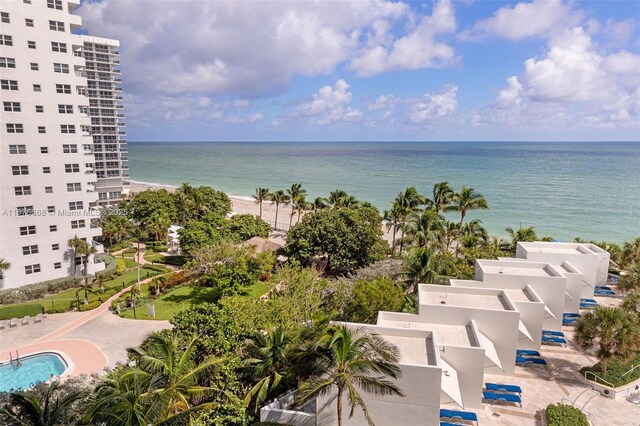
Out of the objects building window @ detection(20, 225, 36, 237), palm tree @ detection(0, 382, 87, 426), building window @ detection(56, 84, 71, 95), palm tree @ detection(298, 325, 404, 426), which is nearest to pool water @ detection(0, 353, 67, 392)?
palm tree @ detection(0, 382, 87, 426)

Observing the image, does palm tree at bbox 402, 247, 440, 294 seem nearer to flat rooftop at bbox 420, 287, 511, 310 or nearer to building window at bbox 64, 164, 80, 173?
flat rooftop at bbox 420, 287, 511, 310

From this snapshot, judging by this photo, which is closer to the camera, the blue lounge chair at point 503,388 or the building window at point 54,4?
the blue lounge chair at point 503,388

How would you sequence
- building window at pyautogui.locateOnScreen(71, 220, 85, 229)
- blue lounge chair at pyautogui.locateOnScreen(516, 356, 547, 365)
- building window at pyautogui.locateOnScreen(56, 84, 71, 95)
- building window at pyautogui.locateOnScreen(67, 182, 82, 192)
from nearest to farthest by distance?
1. blue lounge chair at pyautogui.locateOnScreen(516, 356, 547, 365)
2. building window at pyautogui.locateOnScreen(56, 84, 71, 95)
3. building window at pyautogui.locateOnScreen(67, 182, 82, 192)
4. building window at pyautogui.locateOnScreen(71, 220, 85, 229)

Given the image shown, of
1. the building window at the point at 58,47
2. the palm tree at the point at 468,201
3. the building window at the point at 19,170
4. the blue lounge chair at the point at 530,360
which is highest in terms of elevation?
the building window at the point at 58,47

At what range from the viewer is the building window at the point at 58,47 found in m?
38.2

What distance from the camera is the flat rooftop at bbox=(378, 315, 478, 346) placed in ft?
62.6

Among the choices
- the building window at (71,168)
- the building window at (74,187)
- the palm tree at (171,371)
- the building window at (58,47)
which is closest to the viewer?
the palm tree at (171,371)

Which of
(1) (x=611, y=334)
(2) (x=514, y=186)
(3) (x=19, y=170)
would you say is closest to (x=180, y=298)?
(3) (x=19, y=170)

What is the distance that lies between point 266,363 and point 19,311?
84.1 feet

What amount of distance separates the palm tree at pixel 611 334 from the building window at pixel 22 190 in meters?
45.8

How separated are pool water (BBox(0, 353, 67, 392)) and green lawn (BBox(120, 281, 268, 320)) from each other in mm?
6459

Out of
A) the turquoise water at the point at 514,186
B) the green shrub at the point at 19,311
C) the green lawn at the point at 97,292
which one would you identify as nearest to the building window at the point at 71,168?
the green lawn at the point at 97,292

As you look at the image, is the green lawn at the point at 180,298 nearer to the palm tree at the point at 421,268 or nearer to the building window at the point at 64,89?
the palm tree at the point at 421,268

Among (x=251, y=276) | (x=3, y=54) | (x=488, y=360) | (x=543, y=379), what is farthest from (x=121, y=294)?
(x=543, y=379)
